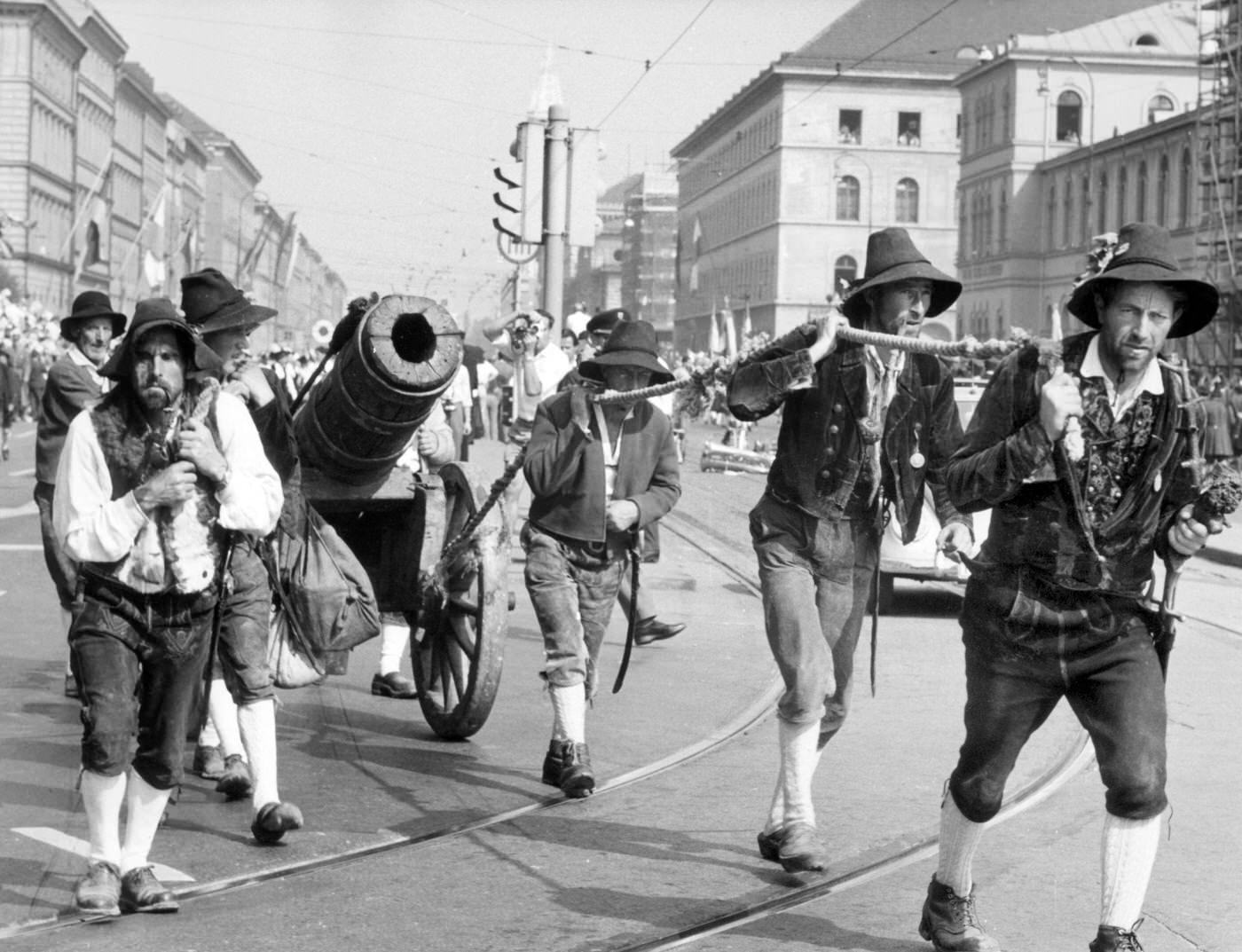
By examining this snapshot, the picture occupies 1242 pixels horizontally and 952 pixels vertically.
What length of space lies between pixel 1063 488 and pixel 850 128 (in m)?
101

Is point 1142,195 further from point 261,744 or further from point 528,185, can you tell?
point 261,744

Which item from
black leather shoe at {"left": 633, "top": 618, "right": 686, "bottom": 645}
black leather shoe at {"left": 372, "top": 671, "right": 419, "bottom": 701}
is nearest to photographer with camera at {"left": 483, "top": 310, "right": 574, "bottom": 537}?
black leather shoe at {"left": 633, "top": 618, "right": 686, "bottom": 645}

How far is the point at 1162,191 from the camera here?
66.1 metres

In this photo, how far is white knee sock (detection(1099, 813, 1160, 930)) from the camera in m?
4.95

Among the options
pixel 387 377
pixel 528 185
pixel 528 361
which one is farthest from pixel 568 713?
pixel 528 185

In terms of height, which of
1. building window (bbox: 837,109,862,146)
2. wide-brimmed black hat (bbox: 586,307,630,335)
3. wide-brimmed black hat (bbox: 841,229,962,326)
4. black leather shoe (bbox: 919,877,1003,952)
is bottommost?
black leather shoe (bbox: 919,877,1003,952)

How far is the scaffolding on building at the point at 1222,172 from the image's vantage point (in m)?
53.7

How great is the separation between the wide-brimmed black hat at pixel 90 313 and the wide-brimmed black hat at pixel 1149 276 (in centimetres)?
521

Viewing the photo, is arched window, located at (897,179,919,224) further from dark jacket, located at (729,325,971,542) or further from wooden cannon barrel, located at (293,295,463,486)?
dark jacket, located at (729,325,971,542)

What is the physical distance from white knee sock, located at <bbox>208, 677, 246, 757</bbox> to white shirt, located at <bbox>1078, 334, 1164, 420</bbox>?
11.4ft

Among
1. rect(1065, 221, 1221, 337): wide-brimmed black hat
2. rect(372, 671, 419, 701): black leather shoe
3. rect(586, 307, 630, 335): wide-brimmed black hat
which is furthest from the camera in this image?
rect(586, 307, 630, 335): wide-brimmed black hat

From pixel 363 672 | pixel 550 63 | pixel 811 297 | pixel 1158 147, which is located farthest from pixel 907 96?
pixel 363 672

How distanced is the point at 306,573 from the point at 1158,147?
62468 mm

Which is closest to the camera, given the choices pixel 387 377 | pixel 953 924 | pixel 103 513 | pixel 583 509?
pixel 953 924
